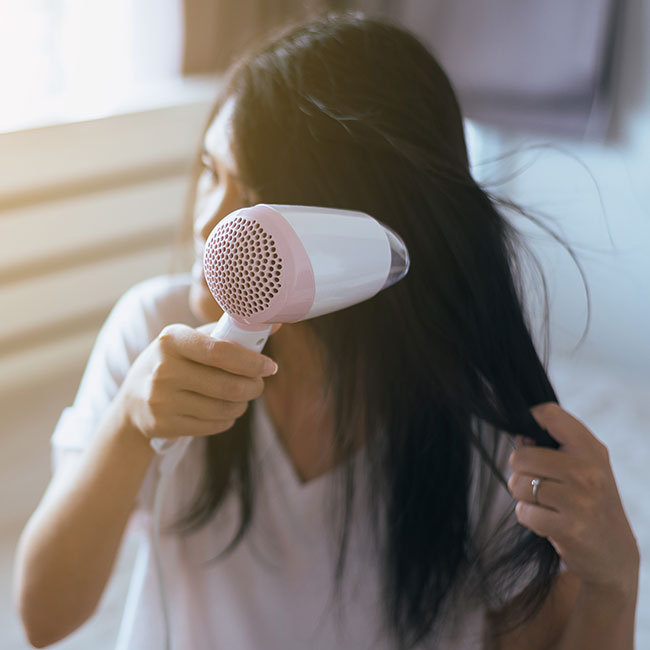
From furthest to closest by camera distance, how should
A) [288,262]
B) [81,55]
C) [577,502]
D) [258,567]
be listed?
[81,55] → [258,567] → [577,502] → [288,262]

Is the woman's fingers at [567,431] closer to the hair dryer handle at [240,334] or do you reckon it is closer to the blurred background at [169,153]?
the hair dryer handle at [240,334]

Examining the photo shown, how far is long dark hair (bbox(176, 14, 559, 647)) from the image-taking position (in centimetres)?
61

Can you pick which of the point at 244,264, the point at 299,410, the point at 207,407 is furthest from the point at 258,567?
the point at 244,264

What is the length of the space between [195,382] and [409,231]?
8.1 inches

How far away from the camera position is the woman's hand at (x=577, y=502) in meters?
0.56

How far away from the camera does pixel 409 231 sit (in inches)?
24.1

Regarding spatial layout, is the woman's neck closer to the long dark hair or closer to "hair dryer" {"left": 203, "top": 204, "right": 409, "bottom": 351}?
the long dark hair

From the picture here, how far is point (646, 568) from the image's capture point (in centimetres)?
118

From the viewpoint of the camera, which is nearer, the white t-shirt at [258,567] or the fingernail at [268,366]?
the fingernail at [268,366]

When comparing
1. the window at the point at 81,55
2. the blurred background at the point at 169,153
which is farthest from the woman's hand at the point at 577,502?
the window at the point at 81,55

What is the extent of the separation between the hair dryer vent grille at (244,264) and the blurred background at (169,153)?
3.63 ft

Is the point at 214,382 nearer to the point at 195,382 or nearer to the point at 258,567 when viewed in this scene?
the point at 195,382

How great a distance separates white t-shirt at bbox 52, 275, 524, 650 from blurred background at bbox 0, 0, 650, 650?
76 centimetres

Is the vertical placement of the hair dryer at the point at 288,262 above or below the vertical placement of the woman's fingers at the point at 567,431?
above
